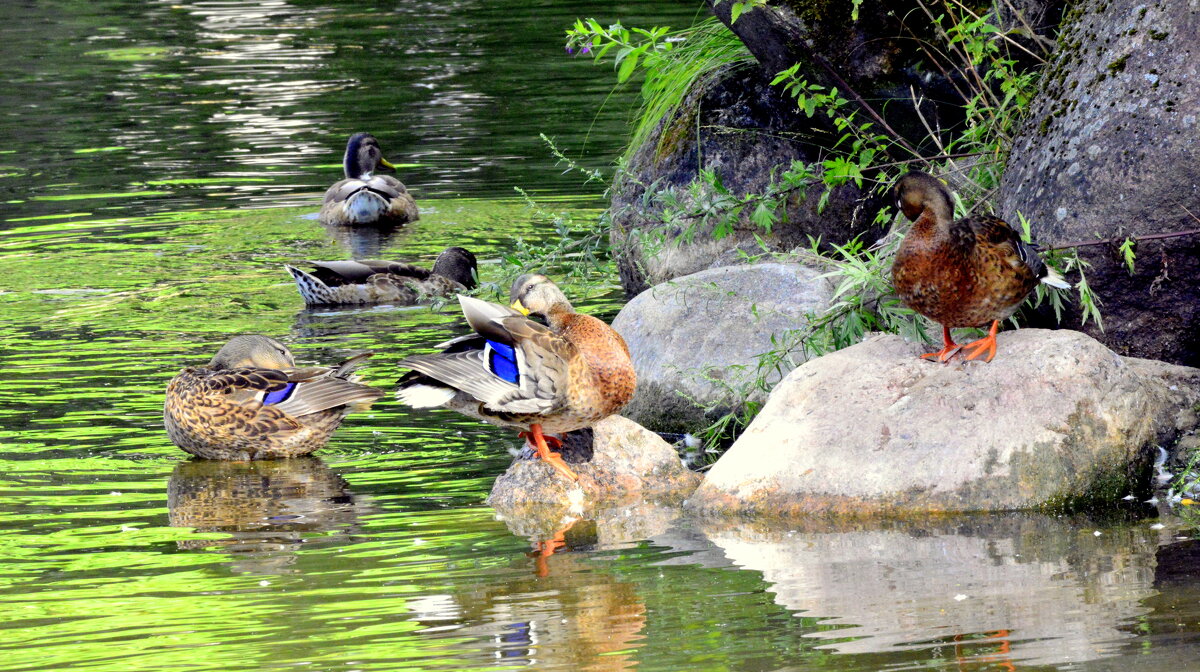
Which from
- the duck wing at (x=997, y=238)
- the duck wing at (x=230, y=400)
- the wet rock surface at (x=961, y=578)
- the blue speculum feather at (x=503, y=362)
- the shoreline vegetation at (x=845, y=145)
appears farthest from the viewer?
the duck wing at (x=230, y=400)

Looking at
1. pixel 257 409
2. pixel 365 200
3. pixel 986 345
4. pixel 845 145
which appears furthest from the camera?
pixel 365 200

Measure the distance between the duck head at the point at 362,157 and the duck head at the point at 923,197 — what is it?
9.12 meters

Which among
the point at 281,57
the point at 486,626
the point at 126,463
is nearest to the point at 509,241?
the point at 126,463

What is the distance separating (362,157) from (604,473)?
29.4ft

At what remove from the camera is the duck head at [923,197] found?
706cm

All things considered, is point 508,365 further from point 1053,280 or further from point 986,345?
point 1053,280

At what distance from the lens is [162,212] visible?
15.4 meters

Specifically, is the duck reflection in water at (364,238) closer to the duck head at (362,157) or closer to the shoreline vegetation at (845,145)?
the duck head at (362,157)

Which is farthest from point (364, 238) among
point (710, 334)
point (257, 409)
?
point (710, 334)

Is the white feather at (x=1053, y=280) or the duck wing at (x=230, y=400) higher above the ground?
the white feather at (x=1053, y=280)

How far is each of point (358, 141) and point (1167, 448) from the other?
404 inches

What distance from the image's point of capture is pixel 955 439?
22.8ft

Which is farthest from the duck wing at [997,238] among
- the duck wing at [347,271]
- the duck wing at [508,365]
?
the duck wing at [347,271]

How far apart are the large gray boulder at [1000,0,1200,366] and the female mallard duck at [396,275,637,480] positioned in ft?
6.91
